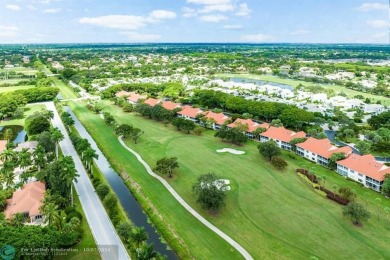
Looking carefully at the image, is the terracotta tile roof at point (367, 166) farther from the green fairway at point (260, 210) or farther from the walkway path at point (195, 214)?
the walkway path at point (195, 214)

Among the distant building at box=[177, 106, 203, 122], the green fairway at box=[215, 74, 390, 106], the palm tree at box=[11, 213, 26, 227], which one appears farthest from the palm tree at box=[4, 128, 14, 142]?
the green fairway at box=[215, 74, 390, 106]

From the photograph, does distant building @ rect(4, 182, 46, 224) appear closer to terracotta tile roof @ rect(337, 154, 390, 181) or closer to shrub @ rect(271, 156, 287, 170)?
shrub @ rect(271, 156, 287, 170)

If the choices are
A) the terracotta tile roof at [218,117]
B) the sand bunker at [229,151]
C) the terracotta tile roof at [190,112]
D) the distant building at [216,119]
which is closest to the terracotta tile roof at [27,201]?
the sand bunker at [229,151]

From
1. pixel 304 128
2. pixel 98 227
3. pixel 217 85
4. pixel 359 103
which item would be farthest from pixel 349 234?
pixel 217 85

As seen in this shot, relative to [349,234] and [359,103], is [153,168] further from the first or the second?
[359,103]

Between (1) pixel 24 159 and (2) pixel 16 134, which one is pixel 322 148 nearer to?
(1) pixel 24 159

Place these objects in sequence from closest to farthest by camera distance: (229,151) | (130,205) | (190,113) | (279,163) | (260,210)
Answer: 1. (260,210)
2. (130,205)
3. (279,163)
4. (229,151)
5. (190,113)

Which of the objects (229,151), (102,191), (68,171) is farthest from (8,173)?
(229,151)
